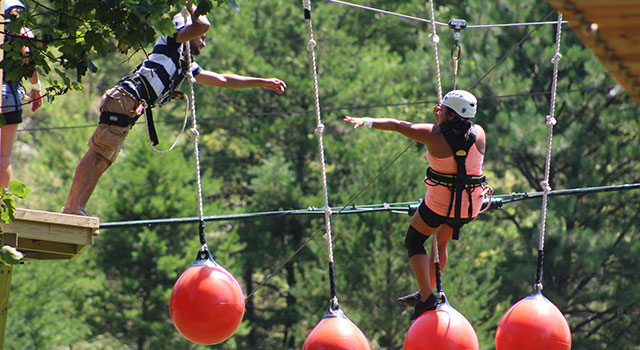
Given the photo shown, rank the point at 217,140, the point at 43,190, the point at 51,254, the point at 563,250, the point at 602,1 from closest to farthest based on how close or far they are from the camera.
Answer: the point at 602,1
the point at 51,254
the point at 563,250
the point at 43,190
the point at 217,140

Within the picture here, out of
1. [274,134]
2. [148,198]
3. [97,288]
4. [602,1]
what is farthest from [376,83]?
[602,1]

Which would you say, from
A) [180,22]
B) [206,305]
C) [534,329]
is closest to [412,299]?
[534,329]

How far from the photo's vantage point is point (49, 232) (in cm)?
544

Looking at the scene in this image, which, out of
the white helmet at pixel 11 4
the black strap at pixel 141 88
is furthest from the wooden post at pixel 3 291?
the white helmet at pixel 11 4

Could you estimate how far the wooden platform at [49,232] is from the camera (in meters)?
5.31

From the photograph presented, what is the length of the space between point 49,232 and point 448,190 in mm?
2225

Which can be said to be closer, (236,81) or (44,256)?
(44,256)

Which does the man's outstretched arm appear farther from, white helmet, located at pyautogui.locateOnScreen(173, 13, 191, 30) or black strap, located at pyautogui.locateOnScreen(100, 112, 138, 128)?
black strap, located at pyautogui.locateOnScreen(100, 112, 138, 128)

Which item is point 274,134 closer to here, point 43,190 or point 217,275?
point 43,190

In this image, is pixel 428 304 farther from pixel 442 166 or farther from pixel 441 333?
pixel 442 166

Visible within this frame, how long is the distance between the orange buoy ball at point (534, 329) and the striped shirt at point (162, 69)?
2329 mm

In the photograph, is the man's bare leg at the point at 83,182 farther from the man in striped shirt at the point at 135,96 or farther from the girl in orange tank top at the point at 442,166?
the girl in orange tank top at the point at 442,166

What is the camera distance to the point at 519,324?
5695 mm

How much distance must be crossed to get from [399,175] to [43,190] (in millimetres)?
8083
